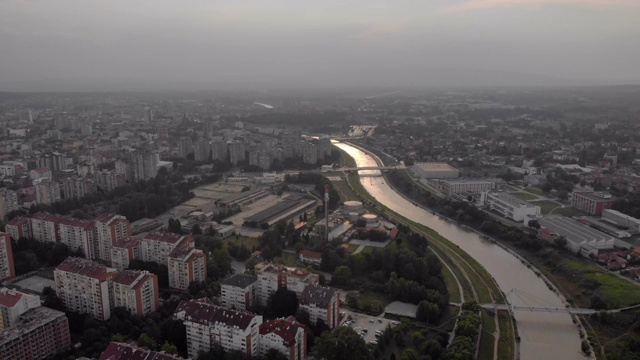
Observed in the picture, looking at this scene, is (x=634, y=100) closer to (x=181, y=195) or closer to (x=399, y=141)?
(x=399, y=141)

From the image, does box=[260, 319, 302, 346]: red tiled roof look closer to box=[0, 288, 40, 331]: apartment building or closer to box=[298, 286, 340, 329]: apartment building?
box=[298, 286, 340, 329]: apartment building

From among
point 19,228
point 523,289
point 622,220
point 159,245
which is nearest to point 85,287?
point 159,245

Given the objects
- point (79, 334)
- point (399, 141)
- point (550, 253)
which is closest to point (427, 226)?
point (550, 253)

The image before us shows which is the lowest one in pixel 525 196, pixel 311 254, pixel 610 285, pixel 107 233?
pixel 610 285

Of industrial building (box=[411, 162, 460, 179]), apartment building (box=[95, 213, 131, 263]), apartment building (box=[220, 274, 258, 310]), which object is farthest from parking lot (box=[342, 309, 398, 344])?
industrial building (box=[411, 162, 460, 179])

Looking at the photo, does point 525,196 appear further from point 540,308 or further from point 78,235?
point 78,235

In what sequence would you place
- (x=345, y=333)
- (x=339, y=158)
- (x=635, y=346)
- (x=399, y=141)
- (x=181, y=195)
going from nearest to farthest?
(x=345, y=333) < (x=635, y=346) < (x=181, y=195) < (x=339, y=158) < (x=399, y=141)
